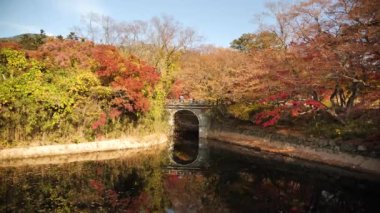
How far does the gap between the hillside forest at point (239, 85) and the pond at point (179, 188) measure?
3985mm

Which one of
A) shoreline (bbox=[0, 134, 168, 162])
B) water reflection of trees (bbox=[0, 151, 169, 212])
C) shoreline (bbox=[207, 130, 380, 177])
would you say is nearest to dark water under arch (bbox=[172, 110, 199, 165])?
shoreline (bbox=[0, 134, 168, 162])

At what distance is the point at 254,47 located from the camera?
36062 millimetres

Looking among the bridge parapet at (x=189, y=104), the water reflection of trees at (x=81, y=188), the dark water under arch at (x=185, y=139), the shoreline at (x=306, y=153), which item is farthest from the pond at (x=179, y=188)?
the bridge parapet at (x=189, y=104)

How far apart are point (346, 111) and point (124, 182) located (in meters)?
17.8

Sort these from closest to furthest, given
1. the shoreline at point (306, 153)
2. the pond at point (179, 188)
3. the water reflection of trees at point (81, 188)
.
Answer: the water reflection of trees at point (81, 188)
the pond at point (179, 188)
the shoreline at point (306, 153)

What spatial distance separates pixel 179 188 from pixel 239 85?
1840 cm

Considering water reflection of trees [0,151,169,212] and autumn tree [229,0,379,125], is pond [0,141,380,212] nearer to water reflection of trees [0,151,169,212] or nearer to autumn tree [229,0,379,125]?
water reflection of trees [0,151,169,212]

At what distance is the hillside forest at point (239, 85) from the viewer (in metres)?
19.6

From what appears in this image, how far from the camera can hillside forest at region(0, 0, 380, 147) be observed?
1964cm

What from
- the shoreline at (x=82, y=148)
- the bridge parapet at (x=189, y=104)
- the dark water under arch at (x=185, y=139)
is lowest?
the dark water under arch at (x=185, y=139)

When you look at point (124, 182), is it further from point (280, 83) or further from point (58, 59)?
point (280, 83)

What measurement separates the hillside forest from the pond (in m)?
3.98

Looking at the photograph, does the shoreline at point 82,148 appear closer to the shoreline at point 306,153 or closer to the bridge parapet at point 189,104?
the bridge parapet at point 189,104

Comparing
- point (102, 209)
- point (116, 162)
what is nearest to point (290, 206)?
point (102, 209)
